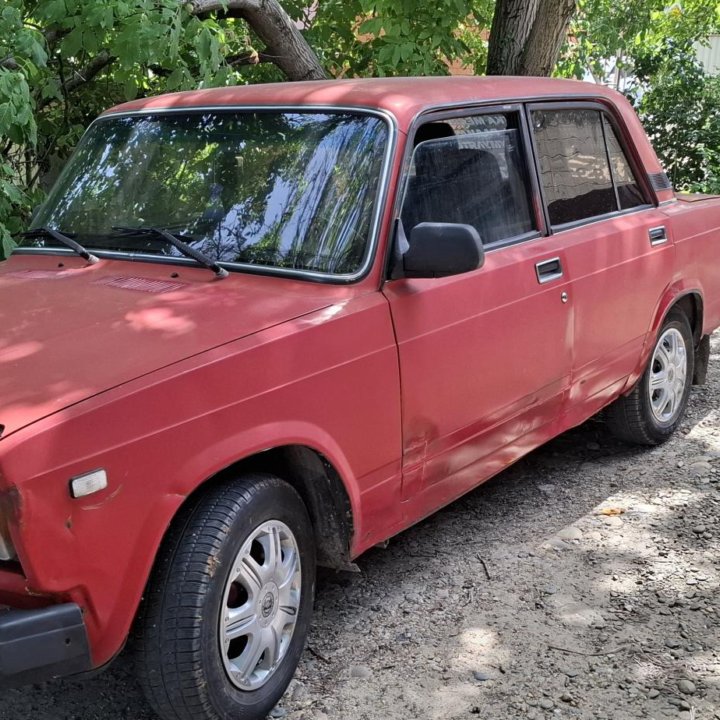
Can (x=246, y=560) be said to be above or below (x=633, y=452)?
above

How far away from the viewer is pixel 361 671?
3428mm

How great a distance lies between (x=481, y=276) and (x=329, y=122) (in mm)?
824

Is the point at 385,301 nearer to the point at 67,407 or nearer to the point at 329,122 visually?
the point at 329,122

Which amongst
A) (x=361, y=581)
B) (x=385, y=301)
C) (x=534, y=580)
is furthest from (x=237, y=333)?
(x=534, y=580)

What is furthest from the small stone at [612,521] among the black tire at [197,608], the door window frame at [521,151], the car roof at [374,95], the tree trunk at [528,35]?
the tree trunk at [528,35]

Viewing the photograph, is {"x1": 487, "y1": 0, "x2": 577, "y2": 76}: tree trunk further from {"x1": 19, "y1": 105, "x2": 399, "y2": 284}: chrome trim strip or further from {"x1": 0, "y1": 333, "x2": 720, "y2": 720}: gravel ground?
{"x1": 19, "y1": 105, "x2": 399, "y2": 284}: chrome trim strip

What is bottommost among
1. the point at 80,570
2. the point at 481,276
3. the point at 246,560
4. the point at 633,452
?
the point at 633,452

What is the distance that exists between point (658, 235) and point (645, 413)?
→ 0.97 meters

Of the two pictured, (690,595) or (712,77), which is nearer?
(690,595)

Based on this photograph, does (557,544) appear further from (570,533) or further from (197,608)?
(197,608)

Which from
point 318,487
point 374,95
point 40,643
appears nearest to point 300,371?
point 318,487

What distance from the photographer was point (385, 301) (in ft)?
11.1

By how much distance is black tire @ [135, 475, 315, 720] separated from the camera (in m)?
2.76

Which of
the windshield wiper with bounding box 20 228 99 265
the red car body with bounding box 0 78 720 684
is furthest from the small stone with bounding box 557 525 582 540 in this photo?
the windshield wiper with bounding box 20 228 99 265
